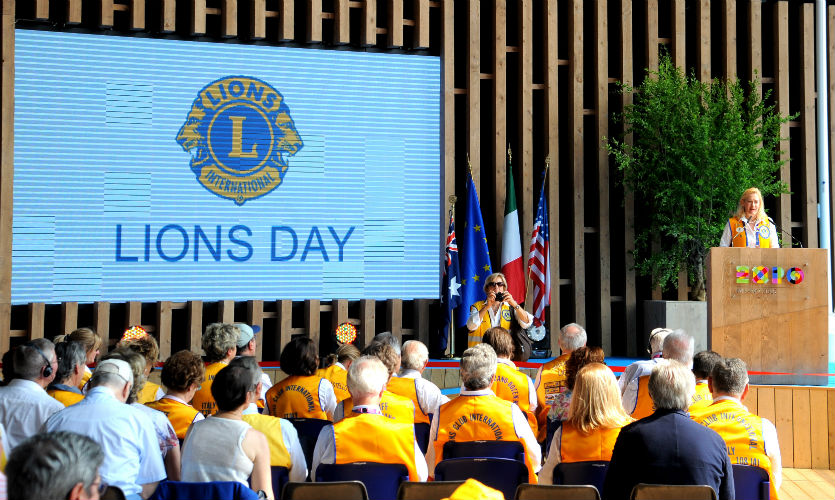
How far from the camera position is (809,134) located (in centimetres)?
1012

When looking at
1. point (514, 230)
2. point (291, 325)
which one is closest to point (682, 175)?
point (514, 230)

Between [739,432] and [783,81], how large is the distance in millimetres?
7681

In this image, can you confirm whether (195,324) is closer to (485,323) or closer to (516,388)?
(485,323)

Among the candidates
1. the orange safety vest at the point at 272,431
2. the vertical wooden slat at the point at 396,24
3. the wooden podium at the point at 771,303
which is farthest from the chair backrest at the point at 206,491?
the vertical wooden slat at the point at 396,24

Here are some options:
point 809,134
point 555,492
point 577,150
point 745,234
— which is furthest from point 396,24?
point 555,492

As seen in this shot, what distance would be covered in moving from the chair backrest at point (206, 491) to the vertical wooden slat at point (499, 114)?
697cm

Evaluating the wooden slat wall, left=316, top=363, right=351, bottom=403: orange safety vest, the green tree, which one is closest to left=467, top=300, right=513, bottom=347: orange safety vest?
the wooden slat wall

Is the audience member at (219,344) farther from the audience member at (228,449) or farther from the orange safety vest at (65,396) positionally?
the audience member at (228,449)

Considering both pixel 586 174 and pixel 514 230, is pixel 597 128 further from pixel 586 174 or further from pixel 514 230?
pixel 514 230

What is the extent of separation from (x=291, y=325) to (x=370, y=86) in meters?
A: 2.78

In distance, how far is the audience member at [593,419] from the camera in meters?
3.40

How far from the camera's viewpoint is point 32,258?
27.5 feet

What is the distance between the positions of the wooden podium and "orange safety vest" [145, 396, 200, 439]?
388 cm

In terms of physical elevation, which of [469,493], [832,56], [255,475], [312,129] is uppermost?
[832,56]
